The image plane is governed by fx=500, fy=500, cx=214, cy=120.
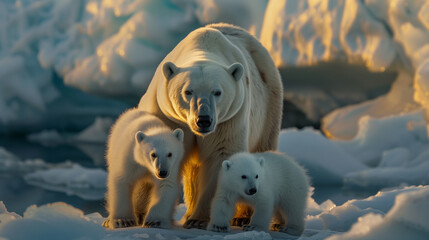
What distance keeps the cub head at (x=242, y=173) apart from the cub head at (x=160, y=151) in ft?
1.05

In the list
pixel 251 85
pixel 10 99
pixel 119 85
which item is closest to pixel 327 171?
pixel 119 85

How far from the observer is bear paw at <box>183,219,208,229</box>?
338 centimetres

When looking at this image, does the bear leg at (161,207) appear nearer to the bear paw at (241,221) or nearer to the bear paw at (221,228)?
the bear paw at (221,228)

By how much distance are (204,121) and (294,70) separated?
981 cm

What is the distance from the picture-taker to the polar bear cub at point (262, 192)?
10.2 ft

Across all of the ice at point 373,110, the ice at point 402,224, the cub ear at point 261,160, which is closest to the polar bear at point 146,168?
the cub ear at point 261,160

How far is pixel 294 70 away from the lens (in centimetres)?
1246

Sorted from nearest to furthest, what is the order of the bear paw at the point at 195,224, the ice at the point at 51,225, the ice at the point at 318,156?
the ice at the point at 51,225 → the bear paw at the point at 195,224 → the ice at the point at 318,156

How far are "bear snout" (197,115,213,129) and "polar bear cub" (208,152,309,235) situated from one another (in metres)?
0.35

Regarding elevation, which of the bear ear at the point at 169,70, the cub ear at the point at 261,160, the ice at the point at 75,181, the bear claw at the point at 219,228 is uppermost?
the ice at the point at 75,181

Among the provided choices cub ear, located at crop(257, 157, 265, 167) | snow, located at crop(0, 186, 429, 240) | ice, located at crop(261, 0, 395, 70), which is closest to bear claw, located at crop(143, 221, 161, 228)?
snow, located at crop(0, 186, 429, 240)

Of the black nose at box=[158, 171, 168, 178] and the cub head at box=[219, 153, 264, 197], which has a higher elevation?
the cub head at box=[219, 153, 264, 197]

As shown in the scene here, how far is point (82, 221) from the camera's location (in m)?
2.66

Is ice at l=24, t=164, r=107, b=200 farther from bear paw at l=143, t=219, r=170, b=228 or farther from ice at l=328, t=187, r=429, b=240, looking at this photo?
ice at l=328, t=187, r=429, b=240
